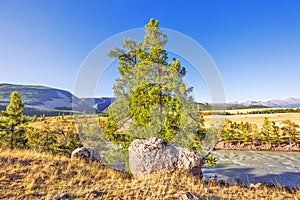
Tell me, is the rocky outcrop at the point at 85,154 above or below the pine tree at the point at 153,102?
below

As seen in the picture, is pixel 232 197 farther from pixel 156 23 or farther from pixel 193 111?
pixel 156 23

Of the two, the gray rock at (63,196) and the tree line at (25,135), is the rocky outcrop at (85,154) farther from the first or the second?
the tree line at (25,135)

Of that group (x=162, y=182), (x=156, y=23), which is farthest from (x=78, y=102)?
(x=162, y=182)

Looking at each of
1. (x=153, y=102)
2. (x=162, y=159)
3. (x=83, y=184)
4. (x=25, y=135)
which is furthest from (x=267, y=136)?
(x=83, y=184)

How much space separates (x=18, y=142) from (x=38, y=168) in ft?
36.8

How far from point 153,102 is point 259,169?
19.6 metres

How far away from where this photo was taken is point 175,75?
38.8 ft

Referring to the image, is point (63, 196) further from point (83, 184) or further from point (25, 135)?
point (25, 135)

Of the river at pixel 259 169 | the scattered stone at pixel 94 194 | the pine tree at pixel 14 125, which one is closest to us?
the scattered stone at pixel 94 194

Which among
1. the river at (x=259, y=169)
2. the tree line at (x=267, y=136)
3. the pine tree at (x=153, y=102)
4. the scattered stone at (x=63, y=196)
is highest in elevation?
the pine tree at (x=153, y=102)

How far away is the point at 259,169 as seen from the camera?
24.1 meters

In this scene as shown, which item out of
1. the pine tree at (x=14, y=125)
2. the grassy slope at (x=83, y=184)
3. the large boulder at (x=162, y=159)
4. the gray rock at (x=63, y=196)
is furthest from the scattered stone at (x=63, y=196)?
the pine tree at (x=14, y=125)

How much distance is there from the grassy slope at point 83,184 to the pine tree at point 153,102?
3954mm

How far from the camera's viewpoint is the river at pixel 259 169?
66.2 feet
